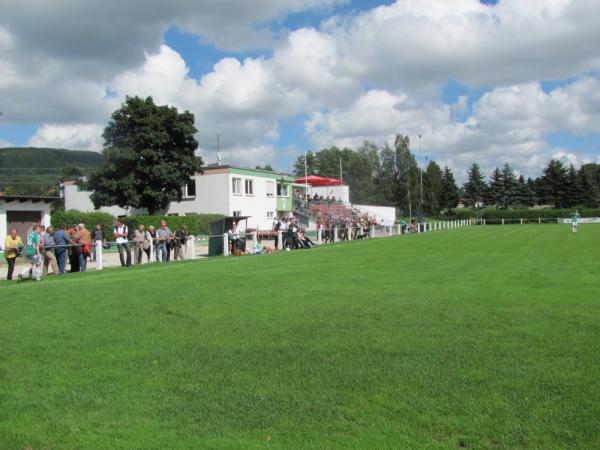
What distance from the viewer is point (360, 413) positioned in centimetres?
445

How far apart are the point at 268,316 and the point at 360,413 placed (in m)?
3.88

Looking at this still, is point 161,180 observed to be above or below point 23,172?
below

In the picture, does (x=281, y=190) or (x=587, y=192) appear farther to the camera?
(x=587, y=192)

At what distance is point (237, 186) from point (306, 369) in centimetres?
4540

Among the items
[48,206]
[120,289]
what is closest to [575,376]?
[120,289]

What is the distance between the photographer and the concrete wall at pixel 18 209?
35.0m

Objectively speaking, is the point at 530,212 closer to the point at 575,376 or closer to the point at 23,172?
the point at 575,376

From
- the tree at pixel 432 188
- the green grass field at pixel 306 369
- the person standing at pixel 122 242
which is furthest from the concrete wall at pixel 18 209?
the tree at pixel 432 188

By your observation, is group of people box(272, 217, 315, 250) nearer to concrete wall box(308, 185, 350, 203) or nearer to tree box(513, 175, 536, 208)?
concrete wall box(308, 185, 350, 203)

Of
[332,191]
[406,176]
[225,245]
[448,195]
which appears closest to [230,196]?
[225,245]

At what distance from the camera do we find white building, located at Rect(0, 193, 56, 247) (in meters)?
35.6

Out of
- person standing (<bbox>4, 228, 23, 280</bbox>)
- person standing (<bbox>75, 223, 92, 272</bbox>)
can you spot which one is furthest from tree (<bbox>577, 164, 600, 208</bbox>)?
person standing (<bbox>4, 228, 23, 280</bbox>)

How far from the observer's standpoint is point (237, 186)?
50.3 metres

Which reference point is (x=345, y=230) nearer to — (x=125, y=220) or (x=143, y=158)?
(x=125, y=220)
